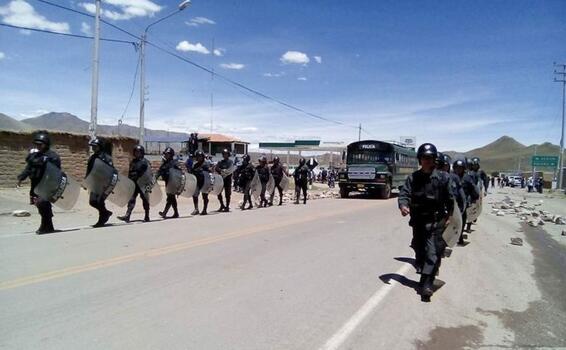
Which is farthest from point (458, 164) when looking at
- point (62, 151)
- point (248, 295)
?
point (62, 151)

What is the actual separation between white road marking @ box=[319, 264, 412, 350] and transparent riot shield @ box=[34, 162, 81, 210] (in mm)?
6356

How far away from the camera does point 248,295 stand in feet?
18.0

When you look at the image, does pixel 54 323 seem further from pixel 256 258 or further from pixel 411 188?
pixel 411 188

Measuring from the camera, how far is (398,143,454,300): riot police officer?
19.5ft

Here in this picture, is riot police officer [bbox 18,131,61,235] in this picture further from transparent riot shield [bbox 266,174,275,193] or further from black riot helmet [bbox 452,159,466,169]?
transparent riot shield [bbox 266,174,275,193]

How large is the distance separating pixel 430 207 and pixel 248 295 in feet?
7.99

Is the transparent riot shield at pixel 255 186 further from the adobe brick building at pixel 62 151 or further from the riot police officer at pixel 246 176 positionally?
the adobe brick building at pixel 62 151

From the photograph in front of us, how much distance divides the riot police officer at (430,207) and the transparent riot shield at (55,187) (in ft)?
21.2

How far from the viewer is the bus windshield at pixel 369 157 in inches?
1003

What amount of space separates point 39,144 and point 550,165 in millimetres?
79632

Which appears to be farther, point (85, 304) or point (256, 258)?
point (256, 258)

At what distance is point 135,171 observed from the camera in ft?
38.1

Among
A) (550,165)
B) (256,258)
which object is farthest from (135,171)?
(550,165)

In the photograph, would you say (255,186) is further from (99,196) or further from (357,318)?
(357,318)
